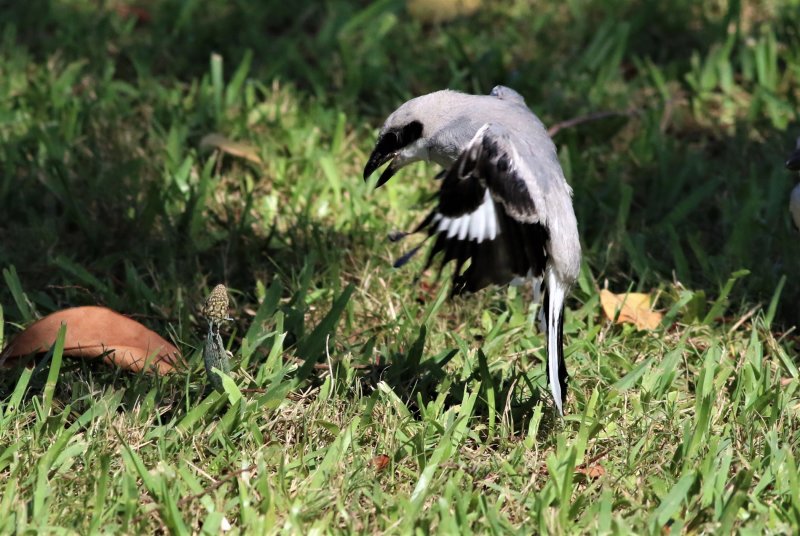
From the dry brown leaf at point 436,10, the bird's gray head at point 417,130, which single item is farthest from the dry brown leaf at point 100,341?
the dry brown leaf at point 436,10

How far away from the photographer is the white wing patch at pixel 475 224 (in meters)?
2.96

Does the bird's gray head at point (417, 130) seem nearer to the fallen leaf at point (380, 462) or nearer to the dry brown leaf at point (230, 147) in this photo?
the fallen leaf at point (380, 462)

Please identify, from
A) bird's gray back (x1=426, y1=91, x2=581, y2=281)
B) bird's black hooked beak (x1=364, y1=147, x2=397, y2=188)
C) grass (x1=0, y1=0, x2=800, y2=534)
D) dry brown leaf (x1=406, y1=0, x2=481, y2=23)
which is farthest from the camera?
dry brown leaf (x1=406, y1=0, x2=481, y2=23)

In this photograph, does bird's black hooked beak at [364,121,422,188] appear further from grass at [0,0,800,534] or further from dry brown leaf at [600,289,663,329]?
dry brown leaf at [600,289,663,329]

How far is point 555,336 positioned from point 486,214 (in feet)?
1.51

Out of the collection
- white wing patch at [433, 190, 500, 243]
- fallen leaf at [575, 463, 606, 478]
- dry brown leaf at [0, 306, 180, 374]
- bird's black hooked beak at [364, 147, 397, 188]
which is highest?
bird's black hooked beak at [364, 147, 397, 188]

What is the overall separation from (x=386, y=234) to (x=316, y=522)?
169 centimetres

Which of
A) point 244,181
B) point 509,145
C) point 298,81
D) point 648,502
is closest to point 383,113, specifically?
point 298,81

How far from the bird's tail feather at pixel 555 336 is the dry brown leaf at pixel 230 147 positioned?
70.8 inches

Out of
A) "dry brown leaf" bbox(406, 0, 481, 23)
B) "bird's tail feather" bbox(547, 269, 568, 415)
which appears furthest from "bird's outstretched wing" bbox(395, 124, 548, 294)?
"dry brown leaf" bbox(406, 0, 481, 23)

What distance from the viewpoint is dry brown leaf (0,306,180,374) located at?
3416 millimetres

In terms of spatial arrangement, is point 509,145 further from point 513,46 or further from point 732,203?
A: point 513,46

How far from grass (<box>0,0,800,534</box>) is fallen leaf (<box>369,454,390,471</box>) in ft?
0.05

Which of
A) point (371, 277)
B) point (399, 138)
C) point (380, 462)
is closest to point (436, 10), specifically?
point (371, 277)
